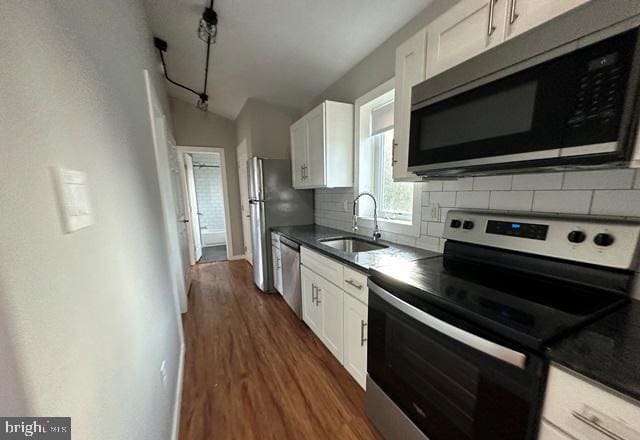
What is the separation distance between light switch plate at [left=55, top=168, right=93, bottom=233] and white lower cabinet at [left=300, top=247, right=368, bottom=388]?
1186 mm

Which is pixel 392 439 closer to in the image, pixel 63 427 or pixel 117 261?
pixel 63 427

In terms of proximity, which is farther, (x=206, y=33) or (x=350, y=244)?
(x=350, y=244)

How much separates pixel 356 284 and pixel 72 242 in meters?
1.24

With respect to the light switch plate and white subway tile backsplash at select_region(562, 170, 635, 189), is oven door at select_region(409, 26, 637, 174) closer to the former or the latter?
white subway tile backsplash at select_region(562, 170, 635, 189)

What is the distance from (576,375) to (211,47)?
3238 millimetres

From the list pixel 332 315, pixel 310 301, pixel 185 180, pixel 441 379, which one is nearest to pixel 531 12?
pixel 441 379

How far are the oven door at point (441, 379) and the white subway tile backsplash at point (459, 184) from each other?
30.9 inches

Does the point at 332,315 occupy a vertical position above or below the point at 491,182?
below

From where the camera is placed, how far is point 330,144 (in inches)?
89.4

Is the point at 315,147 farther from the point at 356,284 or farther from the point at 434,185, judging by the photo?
the point at 356,284

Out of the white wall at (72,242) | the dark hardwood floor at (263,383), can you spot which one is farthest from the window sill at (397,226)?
the white wall at (72,242)

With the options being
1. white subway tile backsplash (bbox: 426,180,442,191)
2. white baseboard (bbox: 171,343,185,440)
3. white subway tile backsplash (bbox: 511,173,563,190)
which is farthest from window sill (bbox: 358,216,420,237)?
white baseboard (bbox: 171,343,185,440)

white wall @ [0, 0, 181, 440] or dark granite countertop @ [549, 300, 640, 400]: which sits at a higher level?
white wall @ [0, 0, 181, 440]

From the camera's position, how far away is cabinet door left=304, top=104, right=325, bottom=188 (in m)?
2.29
